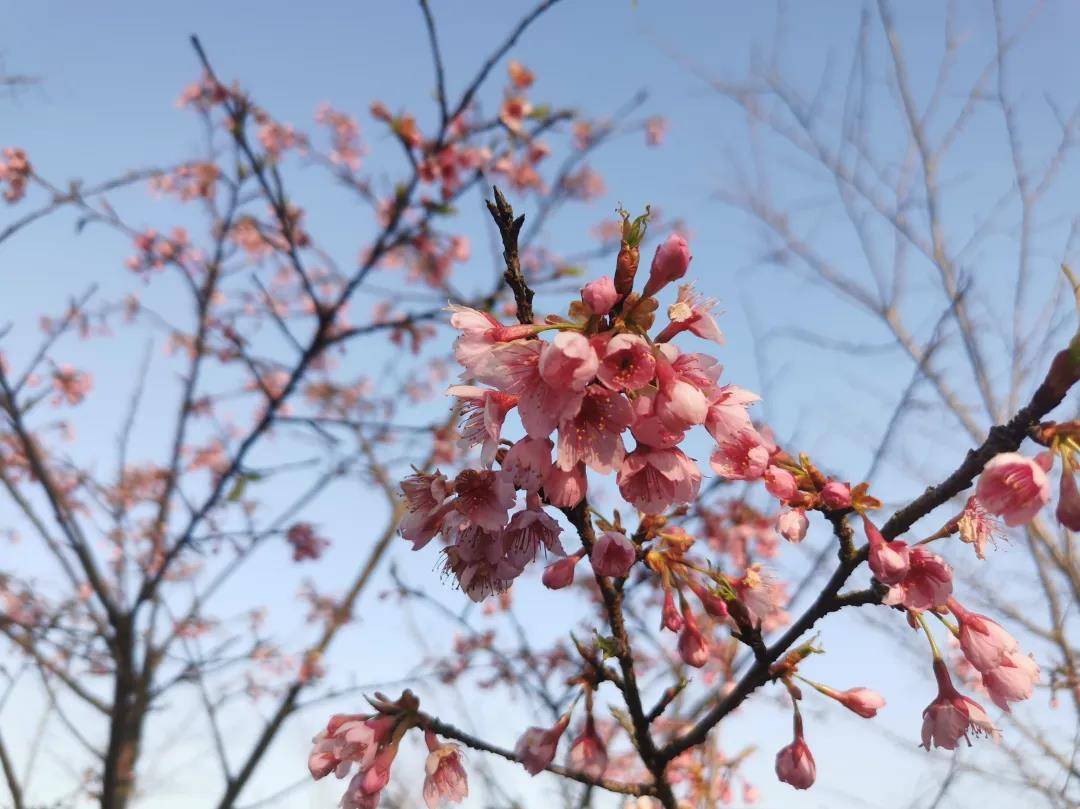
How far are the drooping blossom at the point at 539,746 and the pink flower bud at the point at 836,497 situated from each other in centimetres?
79

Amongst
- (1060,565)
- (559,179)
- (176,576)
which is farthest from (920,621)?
(176,576)

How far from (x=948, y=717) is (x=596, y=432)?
979 mm

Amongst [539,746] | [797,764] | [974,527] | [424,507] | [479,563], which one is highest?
[424,507]

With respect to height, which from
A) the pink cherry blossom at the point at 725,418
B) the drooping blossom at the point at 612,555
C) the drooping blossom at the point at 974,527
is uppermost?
the pink cherry blossom at the point at 725,418

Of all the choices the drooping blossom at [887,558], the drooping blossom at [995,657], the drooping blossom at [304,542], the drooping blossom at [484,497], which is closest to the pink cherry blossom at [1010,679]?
the drooping blossom at [995,657]

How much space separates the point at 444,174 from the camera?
523 centimetres

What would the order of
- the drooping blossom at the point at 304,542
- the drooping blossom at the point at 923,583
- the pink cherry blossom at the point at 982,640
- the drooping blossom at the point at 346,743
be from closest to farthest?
the drooping blossom at the point at 923,583 → the pink cherry blossom at the point at 982,640 → the drooping blossom at the point at 346,743 → the drooping blossom at the point at 304,542

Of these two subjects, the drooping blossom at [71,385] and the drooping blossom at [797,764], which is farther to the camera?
the drooping blossom at [71,385]

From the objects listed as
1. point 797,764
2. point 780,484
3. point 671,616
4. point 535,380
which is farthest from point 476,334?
point 797,764

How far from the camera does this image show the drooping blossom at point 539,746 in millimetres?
1640

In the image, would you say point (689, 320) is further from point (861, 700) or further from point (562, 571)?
point (861, 700)

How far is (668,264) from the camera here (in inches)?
51.8

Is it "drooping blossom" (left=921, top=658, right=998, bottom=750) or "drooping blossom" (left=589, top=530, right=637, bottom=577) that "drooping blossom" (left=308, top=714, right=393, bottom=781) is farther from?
"drooping blossom" (left=921, top=658, right=998, bottom=750)

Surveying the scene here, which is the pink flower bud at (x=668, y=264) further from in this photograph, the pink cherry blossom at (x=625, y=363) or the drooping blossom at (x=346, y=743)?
the drooping blossom at (x=346, y=743)
